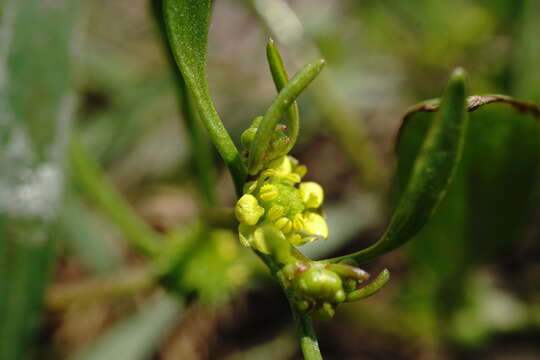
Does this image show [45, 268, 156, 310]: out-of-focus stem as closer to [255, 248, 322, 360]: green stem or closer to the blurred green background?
the blurred green background

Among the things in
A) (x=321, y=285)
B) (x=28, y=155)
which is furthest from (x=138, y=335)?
(x=321, y=285)

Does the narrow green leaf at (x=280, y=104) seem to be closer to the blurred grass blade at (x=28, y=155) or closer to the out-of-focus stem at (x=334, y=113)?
the blurred grass blade at (x=28, y=155)

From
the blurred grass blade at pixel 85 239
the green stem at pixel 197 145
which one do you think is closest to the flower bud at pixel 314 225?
the green stem at pixel 197 145

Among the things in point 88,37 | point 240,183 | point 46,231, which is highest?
point 88,37

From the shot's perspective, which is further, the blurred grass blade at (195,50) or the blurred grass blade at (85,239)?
the blurred grass blade at (85,239)

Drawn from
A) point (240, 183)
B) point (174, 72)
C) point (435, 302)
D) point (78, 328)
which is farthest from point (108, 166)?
point (240, 183)

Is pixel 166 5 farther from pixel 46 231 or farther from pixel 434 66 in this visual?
pixel 434 66
